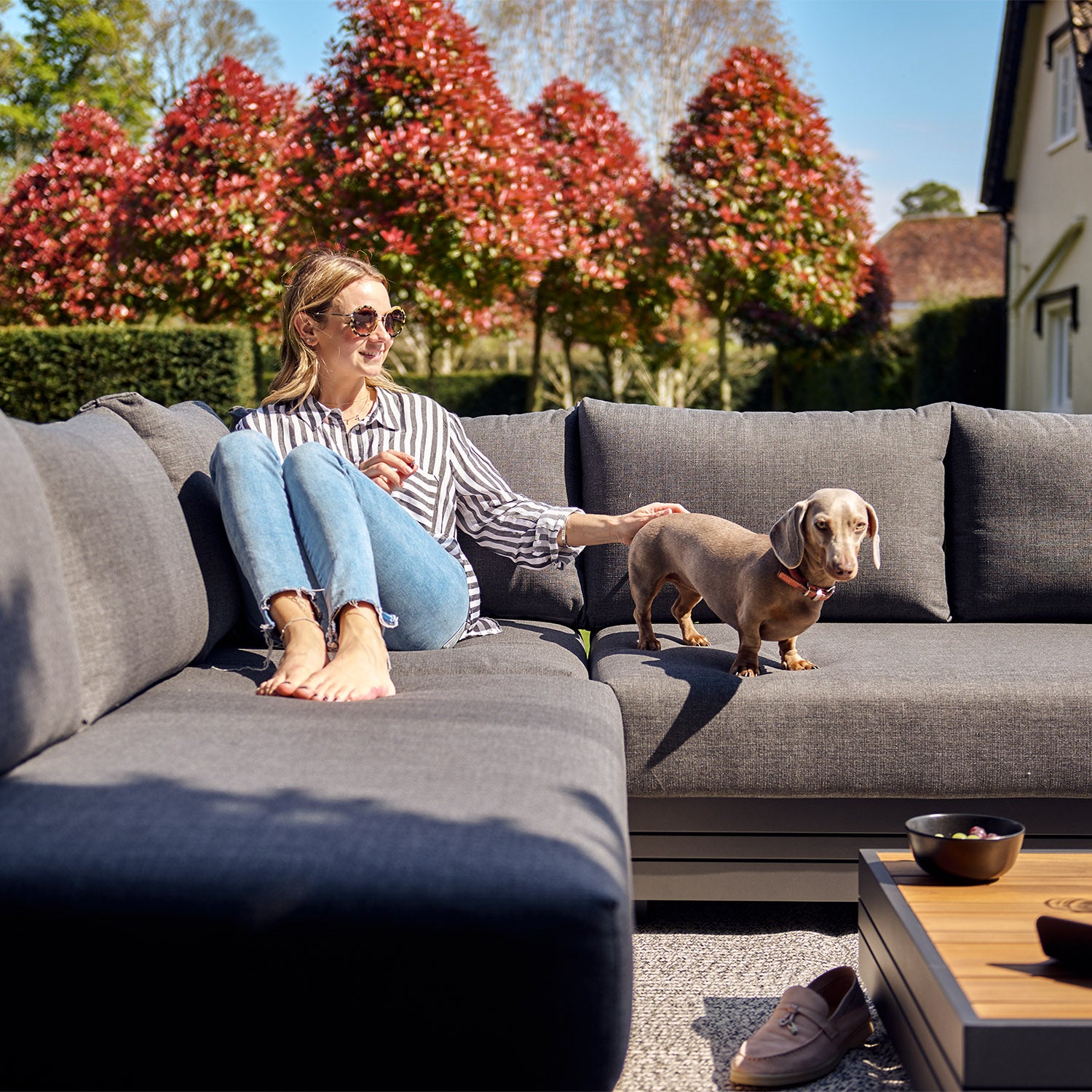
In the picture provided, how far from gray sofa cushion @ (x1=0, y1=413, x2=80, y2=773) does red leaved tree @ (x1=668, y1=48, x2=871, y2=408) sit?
9.30m

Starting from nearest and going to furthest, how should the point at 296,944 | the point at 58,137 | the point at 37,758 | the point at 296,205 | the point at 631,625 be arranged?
the point at 296,944 → the point at 37,758 → the point at 631,625 → the point at 296,205 → the point at 58,137

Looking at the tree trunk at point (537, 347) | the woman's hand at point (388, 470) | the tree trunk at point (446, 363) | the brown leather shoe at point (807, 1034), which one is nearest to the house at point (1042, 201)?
the tree trunk at point (537, 347)

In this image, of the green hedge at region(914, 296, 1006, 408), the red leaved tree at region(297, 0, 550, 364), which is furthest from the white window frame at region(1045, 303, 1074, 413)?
the red leaved tree at region(297, 0, 550, 364)

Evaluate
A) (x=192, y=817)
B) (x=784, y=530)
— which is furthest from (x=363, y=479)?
(x=192, y=817)

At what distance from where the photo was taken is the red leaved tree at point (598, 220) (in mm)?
11633

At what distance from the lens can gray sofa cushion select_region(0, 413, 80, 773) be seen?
5.36ft

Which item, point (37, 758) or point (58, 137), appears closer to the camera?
point (37, 758)

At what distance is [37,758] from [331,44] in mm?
7450

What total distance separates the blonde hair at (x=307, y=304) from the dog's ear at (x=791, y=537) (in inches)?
48.3

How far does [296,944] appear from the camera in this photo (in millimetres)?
1316

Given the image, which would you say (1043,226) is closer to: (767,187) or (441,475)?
(767,187)

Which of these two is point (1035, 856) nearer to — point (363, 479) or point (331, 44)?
point (363, 479)

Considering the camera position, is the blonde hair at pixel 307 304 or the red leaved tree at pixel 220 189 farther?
the red leaved tree at pixel 220 189

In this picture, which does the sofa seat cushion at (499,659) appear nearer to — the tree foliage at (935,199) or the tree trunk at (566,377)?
the tree trunk at (566,377)
